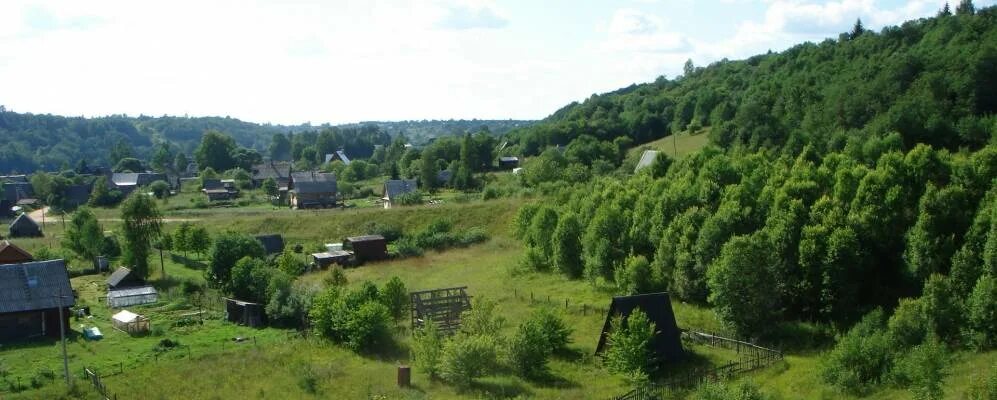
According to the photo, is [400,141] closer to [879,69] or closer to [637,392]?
[879,69]

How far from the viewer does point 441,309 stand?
114 feet

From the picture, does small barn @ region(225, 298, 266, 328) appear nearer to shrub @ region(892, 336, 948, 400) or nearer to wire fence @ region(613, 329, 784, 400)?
wire fence @ region(613, 329, 784, 400)

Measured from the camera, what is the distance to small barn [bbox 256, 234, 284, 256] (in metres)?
55.4

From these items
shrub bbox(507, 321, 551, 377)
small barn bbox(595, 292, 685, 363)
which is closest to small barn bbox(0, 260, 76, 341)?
shrub bbox(507, 321, 551, 377)

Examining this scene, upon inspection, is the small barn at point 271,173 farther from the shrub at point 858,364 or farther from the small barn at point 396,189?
the shrub at point 858,364

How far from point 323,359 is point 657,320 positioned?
13308 mm

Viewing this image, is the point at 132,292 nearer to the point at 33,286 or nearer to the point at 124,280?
the point at 124,280

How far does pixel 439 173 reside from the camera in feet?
300

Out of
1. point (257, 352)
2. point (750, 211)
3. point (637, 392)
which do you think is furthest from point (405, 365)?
point (750, 211)

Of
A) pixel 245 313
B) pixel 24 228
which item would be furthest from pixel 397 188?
pixel 245 313

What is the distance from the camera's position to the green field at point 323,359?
27109mm

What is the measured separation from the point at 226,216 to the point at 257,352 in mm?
41136

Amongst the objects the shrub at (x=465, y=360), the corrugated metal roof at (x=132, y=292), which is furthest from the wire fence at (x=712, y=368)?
the corrugated metal roof at (x=132, y=292)

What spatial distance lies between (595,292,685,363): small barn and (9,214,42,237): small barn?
55912 millimetres
